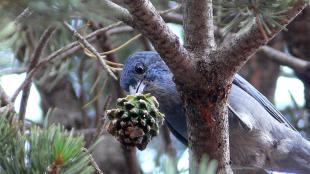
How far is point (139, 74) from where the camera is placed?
330cm

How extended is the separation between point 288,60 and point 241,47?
69.4 inches

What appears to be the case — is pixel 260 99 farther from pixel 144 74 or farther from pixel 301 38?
pixel 301 38

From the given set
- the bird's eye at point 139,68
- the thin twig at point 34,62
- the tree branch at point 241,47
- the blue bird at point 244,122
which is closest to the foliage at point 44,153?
the tree branch at point 241,47

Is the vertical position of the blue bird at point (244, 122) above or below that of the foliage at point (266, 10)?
below

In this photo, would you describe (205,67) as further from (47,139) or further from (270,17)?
(47,139)

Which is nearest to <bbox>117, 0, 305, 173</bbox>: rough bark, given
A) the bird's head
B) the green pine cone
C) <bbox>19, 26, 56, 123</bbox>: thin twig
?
the green pine cone

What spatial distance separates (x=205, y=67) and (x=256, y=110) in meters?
1.26

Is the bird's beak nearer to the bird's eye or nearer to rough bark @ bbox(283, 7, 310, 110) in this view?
the bird's eye

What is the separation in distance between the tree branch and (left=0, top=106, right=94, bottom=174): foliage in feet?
2.36

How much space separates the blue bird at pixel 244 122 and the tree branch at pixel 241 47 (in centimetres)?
96

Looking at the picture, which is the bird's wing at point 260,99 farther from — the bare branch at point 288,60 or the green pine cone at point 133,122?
the green pine cone at point 133,122

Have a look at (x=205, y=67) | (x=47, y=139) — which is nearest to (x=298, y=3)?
(x=205, y=67)

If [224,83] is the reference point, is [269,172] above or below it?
below

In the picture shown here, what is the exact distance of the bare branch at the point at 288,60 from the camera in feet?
11.9
